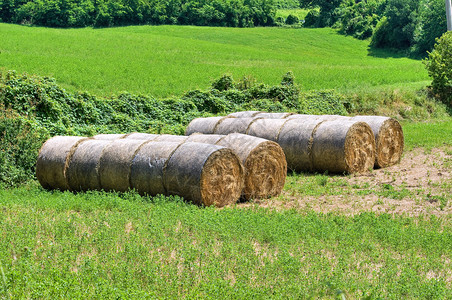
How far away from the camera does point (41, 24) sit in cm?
6775

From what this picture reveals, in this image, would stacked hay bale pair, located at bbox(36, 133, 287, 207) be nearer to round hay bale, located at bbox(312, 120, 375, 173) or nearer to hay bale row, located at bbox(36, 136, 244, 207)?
hay bale row, located at bbox(36, 136, 244, 207)

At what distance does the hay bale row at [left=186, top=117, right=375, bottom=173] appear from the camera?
14.5m

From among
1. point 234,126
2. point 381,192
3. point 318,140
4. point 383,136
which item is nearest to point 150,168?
point 234,126

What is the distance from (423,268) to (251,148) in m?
5.47

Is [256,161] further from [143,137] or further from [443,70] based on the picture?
[443,70]

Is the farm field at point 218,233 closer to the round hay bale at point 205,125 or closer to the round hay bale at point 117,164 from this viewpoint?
the round hay bale at point 117,164

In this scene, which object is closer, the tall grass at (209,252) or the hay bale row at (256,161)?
the tall grass at (209,252)

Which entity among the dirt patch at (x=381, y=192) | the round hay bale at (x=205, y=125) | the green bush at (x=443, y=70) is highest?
the green bush at (x=443, y=70)

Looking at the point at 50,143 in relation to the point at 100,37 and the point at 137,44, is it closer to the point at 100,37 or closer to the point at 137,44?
the point at 137,44

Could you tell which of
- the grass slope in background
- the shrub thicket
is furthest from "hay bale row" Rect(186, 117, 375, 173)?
the shrub thicket

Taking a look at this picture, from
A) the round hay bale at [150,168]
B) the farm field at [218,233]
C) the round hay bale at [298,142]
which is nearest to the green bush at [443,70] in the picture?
the farm field at [218,233]

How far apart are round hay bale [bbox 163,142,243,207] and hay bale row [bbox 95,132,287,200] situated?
644 mm

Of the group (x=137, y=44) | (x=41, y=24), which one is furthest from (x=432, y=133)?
(x=41, y=24)

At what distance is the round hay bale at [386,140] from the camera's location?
620 inches
